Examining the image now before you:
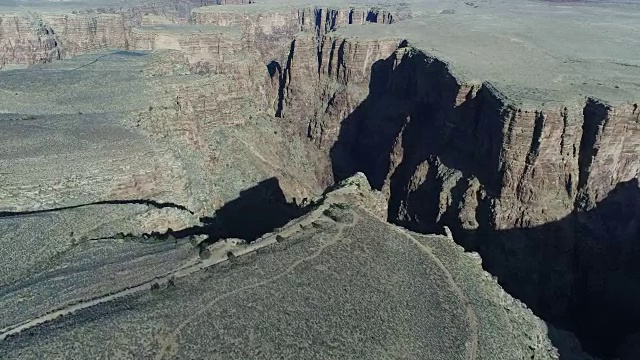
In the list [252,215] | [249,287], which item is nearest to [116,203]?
[252,215]

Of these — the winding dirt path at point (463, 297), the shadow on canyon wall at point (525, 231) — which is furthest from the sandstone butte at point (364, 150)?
the winding dirt path at point (463, 297)

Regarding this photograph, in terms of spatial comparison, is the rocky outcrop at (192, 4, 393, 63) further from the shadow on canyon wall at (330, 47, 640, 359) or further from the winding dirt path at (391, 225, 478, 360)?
the winding dirt path at (391, 225, 478, 360)

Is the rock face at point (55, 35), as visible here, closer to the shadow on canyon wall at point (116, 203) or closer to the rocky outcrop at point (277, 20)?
the rocky outcrop at point (277, 20)

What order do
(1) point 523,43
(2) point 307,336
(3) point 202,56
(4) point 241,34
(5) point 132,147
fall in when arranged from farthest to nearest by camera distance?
(1) point 523,43
(4) point 241,34
(3) point 202,56
(5) point 132,147
(2) point 307,336

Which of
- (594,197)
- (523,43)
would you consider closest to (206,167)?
(594,197)

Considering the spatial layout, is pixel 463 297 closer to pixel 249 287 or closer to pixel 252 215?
pixel 249 287

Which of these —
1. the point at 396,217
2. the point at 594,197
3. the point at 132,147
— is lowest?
the point at 396,217

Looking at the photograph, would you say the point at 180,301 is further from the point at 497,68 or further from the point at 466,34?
the point at 466,34
